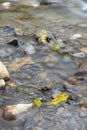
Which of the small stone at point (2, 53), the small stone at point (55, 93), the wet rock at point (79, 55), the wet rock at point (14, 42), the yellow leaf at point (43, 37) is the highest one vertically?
the wet rock at point (14, 42)

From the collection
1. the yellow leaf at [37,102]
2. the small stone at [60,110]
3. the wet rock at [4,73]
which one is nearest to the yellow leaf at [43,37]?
the wet rock at [4,73]

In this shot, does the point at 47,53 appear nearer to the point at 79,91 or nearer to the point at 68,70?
the point at 68,70

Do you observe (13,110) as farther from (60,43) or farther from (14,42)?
(60,43)

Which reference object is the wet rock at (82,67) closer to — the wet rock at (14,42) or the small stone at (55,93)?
the small stone at (55,93)

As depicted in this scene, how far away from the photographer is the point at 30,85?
3.54 metres

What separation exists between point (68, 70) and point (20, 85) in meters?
0.66

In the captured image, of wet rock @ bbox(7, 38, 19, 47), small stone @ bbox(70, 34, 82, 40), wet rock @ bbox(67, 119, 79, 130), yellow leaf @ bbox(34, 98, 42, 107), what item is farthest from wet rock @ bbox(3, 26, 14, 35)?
wet rock @ bbox(67, 119, 79, 130)

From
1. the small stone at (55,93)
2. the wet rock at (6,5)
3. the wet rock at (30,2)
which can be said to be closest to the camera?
the small stone at (55,93)

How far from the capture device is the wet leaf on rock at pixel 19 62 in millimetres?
3924

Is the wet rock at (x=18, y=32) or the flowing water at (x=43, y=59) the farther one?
the wet rock at (x=18, y=32)

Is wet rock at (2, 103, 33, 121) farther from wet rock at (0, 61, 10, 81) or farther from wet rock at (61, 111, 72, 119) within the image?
wet rock at (0, 61, 10, 81)

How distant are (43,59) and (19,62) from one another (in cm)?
31

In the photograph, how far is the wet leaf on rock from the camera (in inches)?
154

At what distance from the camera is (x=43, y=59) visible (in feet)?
13.6
